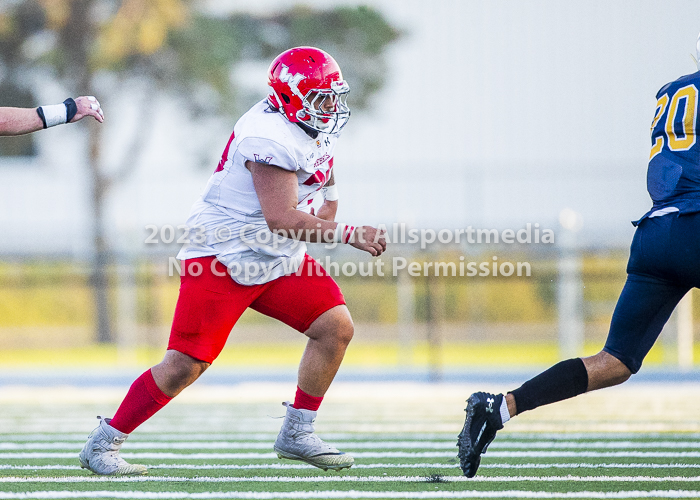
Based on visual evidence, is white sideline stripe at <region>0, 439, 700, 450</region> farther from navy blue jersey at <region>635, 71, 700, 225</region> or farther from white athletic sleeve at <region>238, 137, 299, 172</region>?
white athletic sleeve at <region>238, 137, 299, 172</region>

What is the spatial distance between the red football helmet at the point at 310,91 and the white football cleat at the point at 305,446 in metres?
1.21

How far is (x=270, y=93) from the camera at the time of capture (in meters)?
3.92

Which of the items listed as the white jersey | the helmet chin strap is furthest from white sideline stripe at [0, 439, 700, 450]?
the helmet chin strap

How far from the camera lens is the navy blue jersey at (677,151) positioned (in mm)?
3480

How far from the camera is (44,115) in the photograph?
3912mm

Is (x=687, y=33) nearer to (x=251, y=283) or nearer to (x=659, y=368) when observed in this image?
(x=659, y=368)

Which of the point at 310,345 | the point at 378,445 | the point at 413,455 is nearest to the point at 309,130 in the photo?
the point at 310,345

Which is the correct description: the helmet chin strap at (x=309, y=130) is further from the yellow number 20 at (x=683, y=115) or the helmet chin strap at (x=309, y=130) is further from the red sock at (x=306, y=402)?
the yellow number 20 at (x=683, y=115)

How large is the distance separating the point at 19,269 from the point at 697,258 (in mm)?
13824

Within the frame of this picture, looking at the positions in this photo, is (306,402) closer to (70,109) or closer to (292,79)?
(292,79)

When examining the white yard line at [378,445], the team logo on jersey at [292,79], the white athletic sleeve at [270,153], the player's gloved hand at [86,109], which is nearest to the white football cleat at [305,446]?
the white yard line at [378,445]

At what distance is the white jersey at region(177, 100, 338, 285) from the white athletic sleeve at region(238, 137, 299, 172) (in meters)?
0.10

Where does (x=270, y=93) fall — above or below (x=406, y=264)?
above

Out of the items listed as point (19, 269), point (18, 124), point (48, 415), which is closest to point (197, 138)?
point (19, 269)
